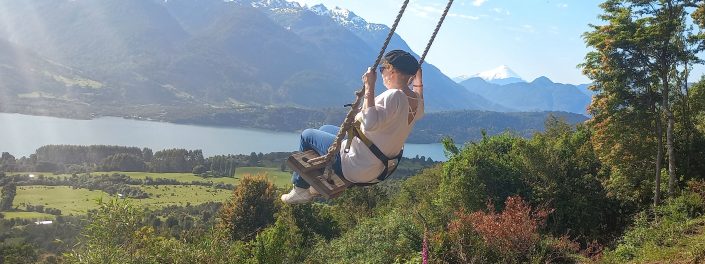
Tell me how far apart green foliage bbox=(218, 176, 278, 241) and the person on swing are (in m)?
31.1

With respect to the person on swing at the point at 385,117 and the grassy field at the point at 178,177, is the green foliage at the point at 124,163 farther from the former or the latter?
the person on swing at the point at 385,117

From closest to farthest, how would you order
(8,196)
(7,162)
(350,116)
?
(350,116), (8,196), (7,162)

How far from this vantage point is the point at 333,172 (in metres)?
3.98

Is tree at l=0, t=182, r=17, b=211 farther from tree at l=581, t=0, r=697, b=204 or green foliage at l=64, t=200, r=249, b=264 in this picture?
tree at l=581, t=0, r=697, b=204

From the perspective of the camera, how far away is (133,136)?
14800 centimetres

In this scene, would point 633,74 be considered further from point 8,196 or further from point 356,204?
point 8,196

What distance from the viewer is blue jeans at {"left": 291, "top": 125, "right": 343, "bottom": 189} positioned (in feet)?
13.1

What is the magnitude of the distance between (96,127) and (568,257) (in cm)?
16746

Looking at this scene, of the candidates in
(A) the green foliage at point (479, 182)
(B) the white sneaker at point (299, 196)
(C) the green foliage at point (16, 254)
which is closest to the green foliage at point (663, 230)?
(A) the green foliage at point (479, 182)

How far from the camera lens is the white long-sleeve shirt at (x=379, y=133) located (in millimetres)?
3520

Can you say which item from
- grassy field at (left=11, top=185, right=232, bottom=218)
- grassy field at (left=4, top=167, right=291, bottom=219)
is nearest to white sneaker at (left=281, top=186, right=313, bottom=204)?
grassy field at (left=4, top=167, right=291, bottom=219)

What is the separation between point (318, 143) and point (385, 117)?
34.0 inches

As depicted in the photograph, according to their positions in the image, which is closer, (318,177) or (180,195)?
(318,177)

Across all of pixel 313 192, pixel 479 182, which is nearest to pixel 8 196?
pixel 479 182
